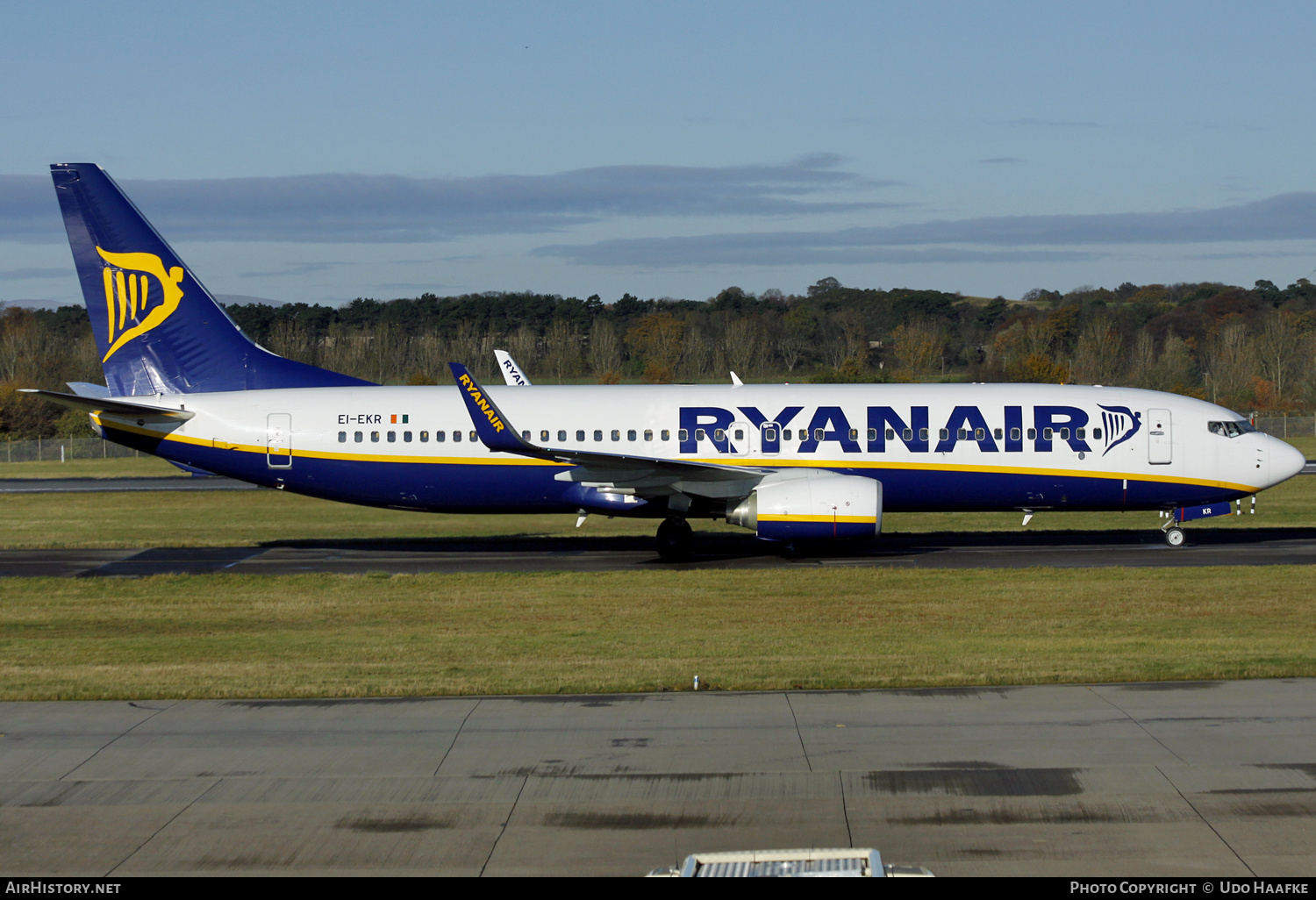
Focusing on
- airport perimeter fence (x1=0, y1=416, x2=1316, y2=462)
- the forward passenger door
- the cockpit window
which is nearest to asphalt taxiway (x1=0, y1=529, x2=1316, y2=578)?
the forward passenger door

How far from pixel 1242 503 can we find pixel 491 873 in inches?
1548

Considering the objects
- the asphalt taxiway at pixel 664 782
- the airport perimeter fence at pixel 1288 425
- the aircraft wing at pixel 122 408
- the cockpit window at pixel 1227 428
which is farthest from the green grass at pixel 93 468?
the airport perimeter fence at pixel 1288 425

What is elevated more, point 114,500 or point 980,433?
point 980,433

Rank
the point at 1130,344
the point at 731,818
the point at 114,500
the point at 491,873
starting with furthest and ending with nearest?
1. the point at 1130,344
2. the point at 114,500
3. the point at 731,818
4. the point at 491,873

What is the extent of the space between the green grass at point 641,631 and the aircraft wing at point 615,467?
2.79 meters

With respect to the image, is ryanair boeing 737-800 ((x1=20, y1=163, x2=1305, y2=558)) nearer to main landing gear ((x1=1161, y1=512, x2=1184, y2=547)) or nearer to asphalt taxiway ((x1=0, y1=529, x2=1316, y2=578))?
main landing gear ((x1=1161, y1=512, x2=1184, y2=547))

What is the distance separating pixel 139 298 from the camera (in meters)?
29.8

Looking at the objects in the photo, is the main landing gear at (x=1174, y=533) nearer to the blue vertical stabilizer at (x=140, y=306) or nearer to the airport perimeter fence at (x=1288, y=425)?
the blue vertical stabilizer at (x=140, y=306)

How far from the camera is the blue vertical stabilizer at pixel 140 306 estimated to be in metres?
29.4

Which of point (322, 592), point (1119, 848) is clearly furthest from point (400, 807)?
point (322, 592)

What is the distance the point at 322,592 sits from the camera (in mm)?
23844
